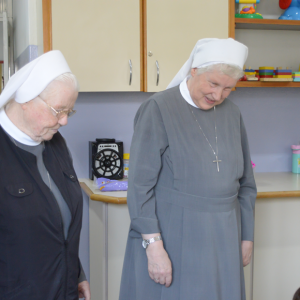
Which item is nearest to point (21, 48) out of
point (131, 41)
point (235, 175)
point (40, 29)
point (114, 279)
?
point (40, 29)

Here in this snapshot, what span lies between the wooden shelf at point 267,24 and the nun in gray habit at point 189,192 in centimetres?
108

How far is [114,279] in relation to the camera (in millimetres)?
2107

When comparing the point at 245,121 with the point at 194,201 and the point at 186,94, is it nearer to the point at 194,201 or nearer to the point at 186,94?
the point at 186,94

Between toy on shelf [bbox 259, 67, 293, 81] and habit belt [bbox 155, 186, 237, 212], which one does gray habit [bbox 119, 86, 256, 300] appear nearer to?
habit belt [bbox 155, 186, 237, 212]

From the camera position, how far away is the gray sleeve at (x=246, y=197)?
1.56 metres

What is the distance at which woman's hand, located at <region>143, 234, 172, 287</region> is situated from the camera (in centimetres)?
134

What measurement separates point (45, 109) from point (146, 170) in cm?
45

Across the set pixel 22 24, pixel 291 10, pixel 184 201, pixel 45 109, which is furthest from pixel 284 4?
pixel 45 109

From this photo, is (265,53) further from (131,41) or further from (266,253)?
(266,253)

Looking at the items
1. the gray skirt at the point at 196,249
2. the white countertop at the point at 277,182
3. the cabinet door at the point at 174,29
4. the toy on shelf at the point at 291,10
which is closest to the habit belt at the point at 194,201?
the gray skirt at the point at 196,249

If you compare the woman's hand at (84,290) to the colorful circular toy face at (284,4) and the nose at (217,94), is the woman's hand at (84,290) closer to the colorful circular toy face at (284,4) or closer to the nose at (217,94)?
the nose at (217,94)

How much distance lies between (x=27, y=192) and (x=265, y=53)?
6.95ft

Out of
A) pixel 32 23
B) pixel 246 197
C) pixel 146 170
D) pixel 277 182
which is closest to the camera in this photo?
pixel 146 170

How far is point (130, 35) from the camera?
217cm
